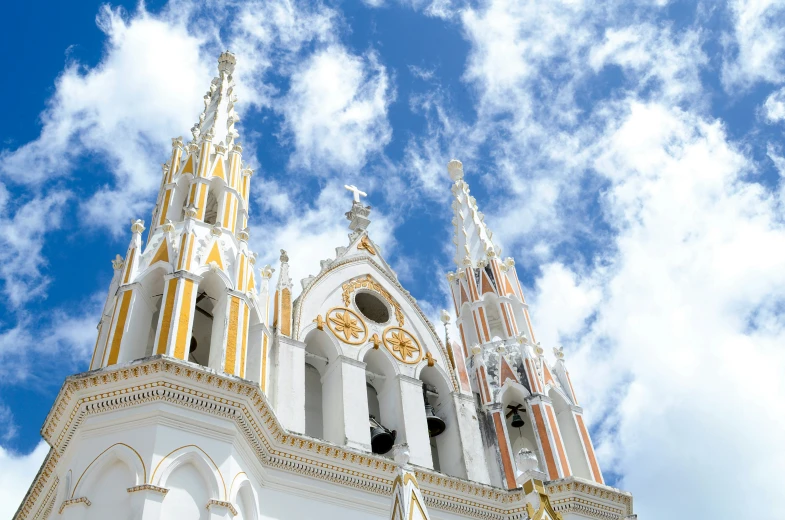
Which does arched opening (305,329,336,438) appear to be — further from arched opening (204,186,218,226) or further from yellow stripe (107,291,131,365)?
yellow stripe (107,291,131,365)

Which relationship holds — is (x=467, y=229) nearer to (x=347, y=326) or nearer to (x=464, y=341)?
(x=464, y=341)

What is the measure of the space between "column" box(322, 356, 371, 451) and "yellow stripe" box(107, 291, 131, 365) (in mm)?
3783

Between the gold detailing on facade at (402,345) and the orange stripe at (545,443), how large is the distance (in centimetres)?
243

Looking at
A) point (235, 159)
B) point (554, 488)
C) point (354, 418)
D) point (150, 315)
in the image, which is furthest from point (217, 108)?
point (554, 488)

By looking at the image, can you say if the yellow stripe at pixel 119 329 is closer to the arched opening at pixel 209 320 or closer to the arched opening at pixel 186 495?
the arched opening at pixel 209 320

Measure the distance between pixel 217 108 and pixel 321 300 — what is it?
543cm

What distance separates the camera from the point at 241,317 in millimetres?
12875

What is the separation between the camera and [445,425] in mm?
15375

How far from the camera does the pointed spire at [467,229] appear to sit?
63.2 feet

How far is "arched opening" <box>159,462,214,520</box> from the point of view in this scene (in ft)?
32.4

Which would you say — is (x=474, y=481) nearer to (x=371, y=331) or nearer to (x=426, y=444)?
(x=426, y=444)

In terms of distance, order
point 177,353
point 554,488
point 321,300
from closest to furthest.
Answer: point 177,353
point 554,488
point 321,300

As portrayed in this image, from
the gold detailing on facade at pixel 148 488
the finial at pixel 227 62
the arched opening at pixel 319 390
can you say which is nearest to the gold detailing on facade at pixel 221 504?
the gold detailing on facade at pixel 148 488

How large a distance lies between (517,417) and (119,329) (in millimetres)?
7523
